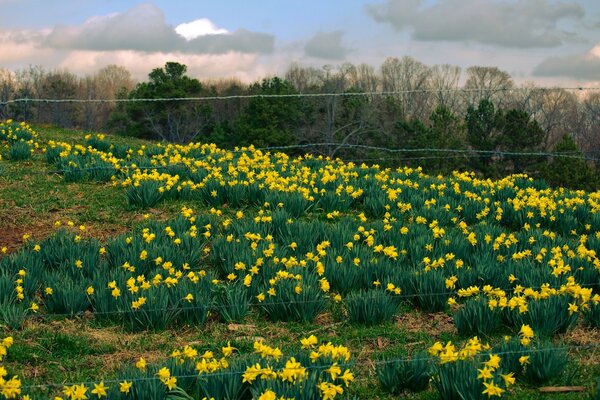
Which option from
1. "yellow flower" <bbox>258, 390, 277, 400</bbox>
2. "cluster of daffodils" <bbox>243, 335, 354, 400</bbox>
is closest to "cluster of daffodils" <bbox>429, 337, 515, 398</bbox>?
"cluster of daffodils" <bbox>243, 335, 354, 400</bbox>

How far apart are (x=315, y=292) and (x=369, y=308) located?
1.65ft

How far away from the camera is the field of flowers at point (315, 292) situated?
4.15 meters

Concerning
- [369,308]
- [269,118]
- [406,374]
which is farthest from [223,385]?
[269,118]

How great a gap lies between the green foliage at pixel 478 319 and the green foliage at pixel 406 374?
4.18ft

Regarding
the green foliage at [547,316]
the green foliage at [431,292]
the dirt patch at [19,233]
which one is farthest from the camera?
the dirt patch at [19,233]

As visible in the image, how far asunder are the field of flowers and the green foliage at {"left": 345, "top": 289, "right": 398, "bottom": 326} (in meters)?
0.01

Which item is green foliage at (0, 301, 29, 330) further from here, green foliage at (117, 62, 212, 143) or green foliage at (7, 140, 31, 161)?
green foliage at (117, 62, 212, 143)

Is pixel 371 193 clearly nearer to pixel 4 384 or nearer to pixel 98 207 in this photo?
pixel 98 207

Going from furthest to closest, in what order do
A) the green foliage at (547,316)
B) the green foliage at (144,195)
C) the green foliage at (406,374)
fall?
1. the green foliage at (144,195)
2. the green foliage at (547,316)
3. the green foliage at (406,374)

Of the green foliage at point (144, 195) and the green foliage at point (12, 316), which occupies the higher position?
the green foliage at point (144, 195)

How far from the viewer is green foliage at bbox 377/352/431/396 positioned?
431 centimetres

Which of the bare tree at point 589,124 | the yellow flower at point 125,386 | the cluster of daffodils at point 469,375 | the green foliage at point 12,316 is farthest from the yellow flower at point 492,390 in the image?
the bare tree at point 589,124

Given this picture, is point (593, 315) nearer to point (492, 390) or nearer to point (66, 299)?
point (492, 390)

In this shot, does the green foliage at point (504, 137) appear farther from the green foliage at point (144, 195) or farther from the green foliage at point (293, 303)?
the green foliage at point (293, 303)
